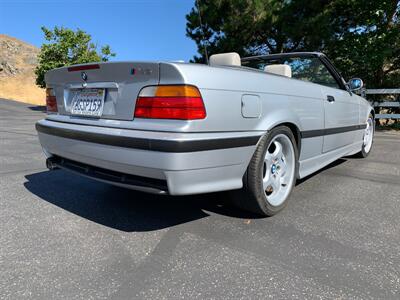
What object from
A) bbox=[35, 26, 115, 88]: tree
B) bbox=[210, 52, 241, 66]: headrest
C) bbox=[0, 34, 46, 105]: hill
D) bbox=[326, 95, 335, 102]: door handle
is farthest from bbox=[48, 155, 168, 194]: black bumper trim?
bbox=[0, 34, 46, 105]: hill

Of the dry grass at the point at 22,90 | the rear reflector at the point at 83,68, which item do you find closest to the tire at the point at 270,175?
the rear reflector at the point at 83,68

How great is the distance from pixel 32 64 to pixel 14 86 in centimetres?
1016

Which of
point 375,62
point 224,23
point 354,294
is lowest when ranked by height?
point 354,294

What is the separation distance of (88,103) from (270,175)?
1.53 m

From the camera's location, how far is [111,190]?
3.37 m

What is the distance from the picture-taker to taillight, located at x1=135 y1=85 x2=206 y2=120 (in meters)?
2.02

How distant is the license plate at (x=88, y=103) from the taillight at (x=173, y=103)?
0.44 metres

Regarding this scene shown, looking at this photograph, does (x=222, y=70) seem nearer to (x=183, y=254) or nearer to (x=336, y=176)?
(x=183, y=254)

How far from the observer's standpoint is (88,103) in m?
2.50

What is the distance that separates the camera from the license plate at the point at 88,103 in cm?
240

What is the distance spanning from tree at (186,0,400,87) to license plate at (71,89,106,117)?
6.92 metres

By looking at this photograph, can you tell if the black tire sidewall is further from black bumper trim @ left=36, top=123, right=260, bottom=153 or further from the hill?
the hill

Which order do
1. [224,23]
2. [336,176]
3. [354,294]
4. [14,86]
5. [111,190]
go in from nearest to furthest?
[354,294]
[111,190]
[336,176]
[224,23]
[14,86]

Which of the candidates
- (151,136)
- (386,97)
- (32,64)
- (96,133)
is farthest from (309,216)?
(32,64)
